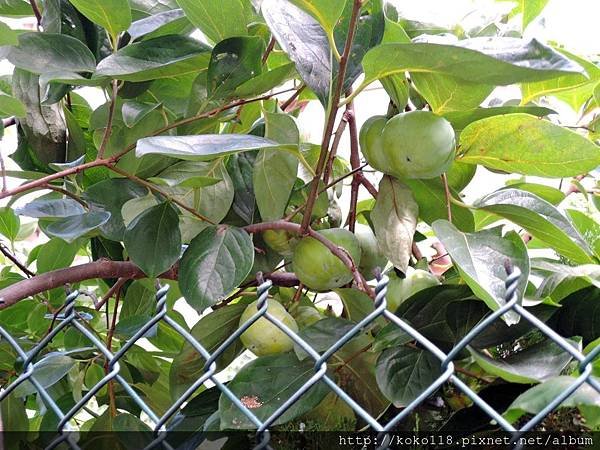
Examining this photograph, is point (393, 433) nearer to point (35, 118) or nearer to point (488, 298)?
point (488, 298)

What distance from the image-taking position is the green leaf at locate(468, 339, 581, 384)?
49 cm

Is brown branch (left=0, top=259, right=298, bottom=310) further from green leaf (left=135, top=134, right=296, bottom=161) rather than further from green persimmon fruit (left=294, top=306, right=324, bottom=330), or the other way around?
green leaf (left=135, top=134, right=296, bottom=161)

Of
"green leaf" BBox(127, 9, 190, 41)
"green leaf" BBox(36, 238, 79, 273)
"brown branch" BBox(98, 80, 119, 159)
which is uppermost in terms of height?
"green leaf" BBox(127, 9, 190, 41)

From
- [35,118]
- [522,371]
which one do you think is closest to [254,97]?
[35,118]

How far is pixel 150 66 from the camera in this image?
704mm

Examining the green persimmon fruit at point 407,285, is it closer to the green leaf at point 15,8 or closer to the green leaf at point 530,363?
the green leaf at point 530,363

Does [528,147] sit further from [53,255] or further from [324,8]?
[53,255]

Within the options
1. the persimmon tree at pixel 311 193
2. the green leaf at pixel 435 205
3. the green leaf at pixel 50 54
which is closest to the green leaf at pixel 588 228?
the persimmon tree at pixel 311 193

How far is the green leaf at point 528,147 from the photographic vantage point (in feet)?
2.00

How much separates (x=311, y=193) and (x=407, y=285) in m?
0.13

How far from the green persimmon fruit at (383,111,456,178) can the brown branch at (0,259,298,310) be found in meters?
0.24

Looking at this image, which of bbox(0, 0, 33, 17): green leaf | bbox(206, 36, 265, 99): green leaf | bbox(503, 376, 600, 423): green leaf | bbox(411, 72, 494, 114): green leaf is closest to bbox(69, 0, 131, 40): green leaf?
bbox(206, 36, 265, 99): green leaf

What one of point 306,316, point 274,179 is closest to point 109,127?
point 274,179

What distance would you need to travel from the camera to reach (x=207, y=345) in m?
0.77
